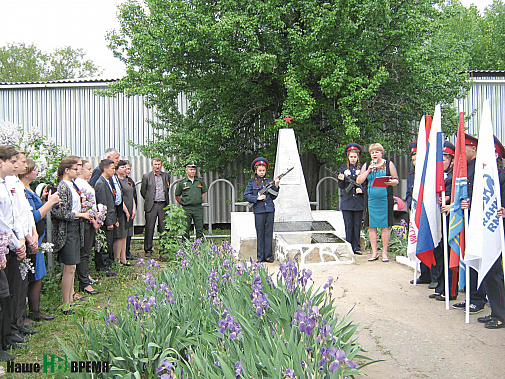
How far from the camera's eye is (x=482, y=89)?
1378 centimetres

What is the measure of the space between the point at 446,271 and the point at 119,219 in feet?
16.3

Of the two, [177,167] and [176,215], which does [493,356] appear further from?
[177,167]

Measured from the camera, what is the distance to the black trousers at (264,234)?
7.51m

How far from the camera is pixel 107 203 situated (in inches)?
273

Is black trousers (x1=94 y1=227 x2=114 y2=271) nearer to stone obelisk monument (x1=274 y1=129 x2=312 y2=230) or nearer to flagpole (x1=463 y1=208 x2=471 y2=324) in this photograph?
stone obelisk monument (x1=274 y1=129 x2=312 y2=230)

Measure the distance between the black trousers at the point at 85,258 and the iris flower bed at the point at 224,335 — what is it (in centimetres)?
245

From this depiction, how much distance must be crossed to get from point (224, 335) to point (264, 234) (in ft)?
15.4

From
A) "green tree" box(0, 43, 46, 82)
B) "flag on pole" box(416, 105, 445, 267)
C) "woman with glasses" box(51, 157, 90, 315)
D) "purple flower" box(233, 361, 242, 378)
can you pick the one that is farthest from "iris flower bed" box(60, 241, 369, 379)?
"green tree" box(0, 43, 46, 82)

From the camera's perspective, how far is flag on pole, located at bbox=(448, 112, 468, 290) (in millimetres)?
4629

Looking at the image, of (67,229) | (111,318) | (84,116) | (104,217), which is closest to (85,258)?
(104,217)

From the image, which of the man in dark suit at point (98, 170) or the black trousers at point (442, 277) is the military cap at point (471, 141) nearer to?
the black trousers at point (442, 277)

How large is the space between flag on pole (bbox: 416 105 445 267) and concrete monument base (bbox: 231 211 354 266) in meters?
1.91

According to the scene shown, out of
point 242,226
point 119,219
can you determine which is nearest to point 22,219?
point 119,219

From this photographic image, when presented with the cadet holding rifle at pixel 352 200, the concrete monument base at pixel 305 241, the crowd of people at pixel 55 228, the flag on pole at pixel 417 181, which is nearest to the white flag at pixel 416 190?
the flag on pole at pixel 417 181
